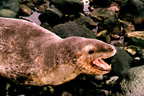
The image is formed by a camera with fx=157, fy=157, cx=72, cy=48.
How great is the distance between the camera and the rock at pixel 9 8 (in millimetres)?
6100

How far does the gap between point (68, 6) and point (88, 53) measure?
528 centimetres

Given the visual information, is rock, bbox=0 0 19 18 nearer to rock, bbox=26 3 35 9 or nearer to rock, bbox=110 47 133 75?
rock, bbox=26 3 35 9

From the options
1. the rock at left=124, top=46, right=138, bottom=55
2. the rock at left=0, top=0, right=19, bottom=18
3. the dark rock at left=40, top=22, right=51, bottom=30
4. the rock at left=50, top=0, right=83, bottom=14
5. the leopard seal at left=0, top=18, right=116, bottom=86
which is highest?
the leopard seal at left=0, top=18, right=116, bottom=86

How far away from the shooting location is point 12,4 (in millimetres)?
6652

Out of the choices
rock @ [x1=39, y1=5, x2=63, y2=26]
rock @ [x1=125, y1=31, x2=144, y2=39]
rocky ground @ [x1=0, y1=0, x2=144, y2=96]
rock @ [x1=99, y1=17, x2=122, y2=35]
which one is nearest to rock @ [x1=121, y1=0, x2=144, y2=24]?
rocky ground @ [x1=0, y1=0, x2=144, y2=96]

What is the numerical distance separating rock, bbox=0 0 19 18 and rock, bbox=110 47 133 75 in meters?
4.32

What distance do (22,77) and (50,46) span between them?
70cm

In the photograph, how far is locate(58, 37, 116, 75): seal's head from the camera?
2.14 m

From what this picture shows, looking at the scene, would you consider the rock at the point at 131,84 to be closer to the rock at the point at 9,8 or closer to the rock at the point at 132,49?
the rock at the point at 132,49

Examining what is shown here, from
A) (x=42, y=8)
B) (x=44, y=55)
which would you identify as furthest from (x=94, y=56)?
(x=42, y=8)

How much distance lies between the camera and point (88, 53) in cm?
215

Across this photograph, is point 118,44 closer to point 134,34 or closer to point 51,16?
point 134,34

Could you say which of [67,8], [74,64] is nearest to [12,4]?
[67,8]

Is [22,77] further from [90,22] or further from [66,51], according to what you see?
[90,22]
